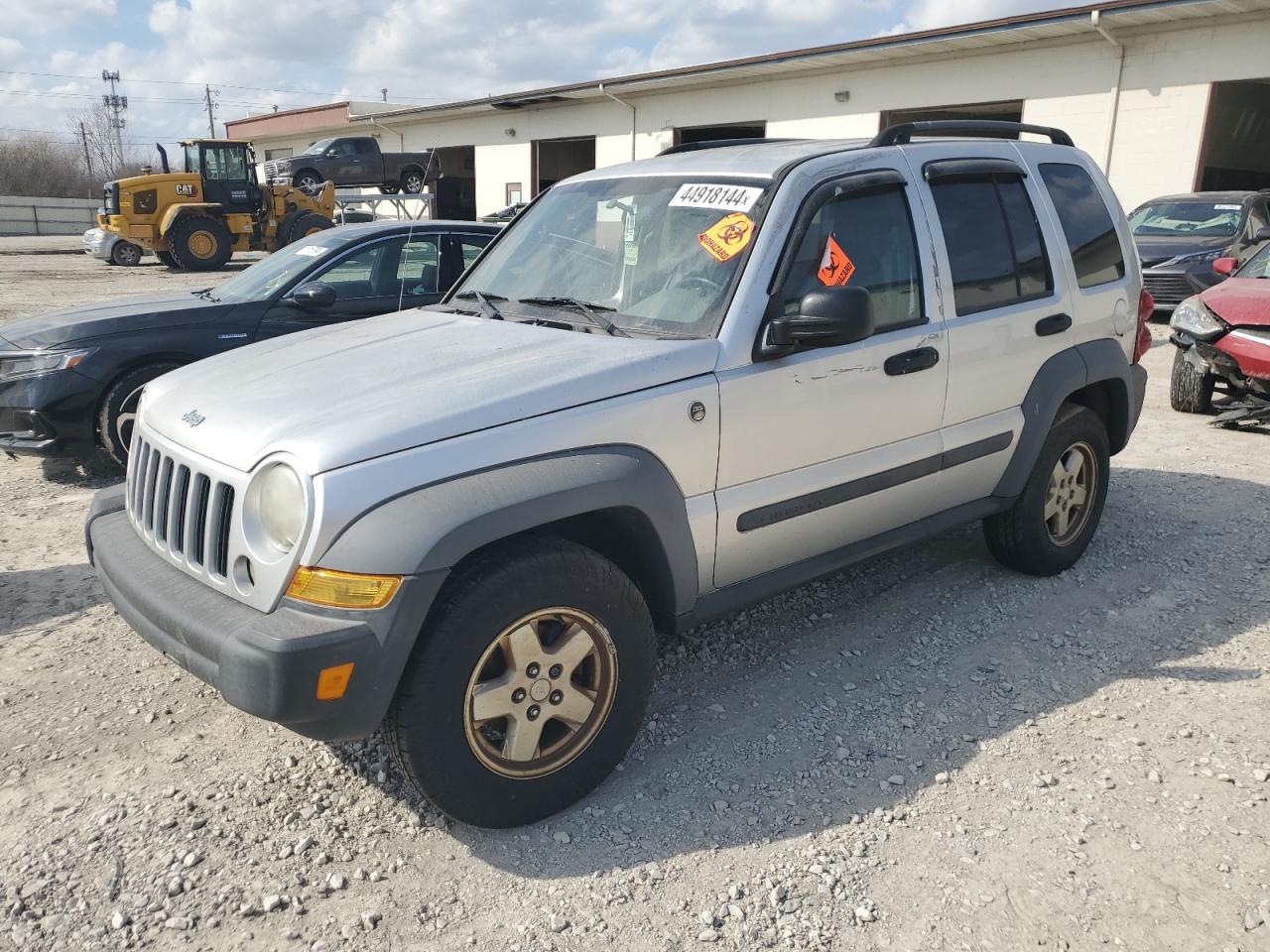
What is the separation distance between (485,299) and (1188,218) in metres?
13.5

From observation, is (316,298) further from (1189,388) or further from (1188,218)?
(1188,218)

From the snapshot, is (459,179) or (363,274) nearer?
(363,274)

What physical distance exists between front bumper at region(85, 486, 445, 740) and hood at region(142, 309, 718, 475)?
0.39m

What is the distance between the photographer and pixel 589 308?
11.3ft

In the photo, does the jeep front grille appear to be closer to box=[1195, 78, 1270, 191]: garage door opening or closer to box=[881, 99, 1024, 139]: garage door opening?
box=[1195, 78, 1270, 191]: garage door opening

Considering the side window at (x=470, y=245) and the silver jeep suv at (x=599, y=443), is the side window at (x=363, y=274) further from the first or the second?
the silver jeep suv at (x=599, y=443)

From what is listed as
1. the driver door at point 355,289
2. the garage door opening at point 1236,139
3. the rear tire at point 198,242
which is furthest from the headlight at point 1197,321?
the rear tire at point 198,242

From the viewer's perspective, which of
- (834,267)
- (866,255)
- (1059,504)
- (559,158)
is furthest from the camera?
(559,158)

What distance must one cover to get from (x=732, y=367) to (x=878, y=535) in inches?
43.9

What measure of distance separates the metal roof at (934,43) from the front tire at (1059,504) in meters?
12.4

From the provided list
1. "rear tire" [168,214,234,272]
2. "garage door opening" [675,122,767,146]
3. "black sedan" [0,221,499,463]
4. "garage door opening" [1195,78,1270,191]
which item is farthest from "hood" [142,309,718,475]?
"rear tire" [168,214,234,272]

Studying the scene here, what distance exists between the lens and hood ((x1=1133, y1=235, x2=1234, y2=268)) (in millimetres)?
13141

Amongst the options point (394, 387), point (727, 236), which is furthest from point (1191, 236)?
point (394, 387)

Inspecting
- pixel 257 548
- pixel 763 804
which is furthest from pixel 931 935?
pixel 257 548
